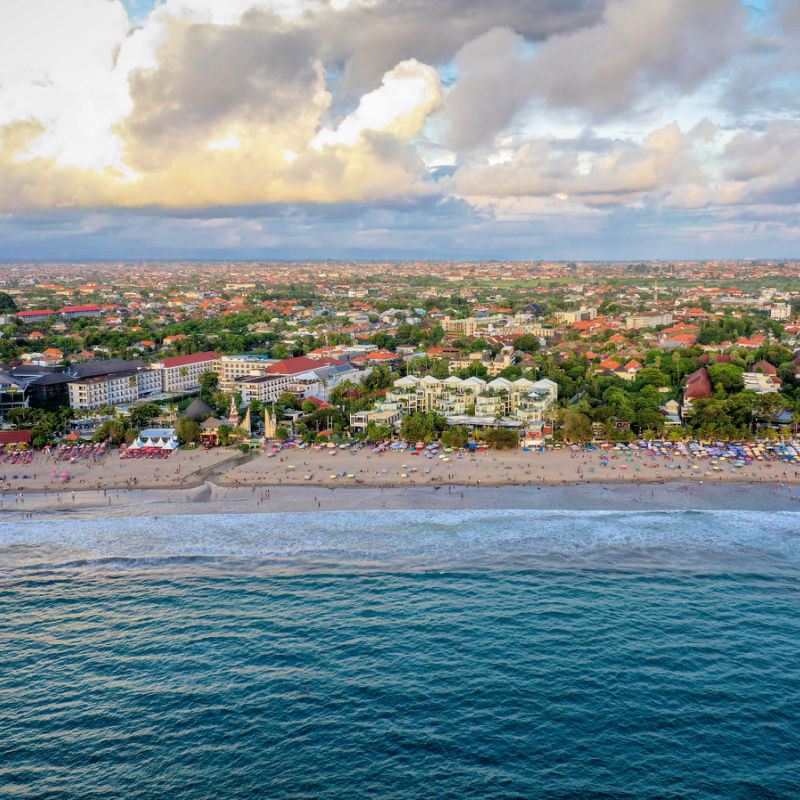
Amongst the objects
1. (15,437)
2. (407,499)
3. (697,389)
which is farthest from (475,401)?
(15,437)

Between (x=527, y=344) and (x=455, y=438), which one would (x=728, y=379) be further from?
(x=527, y=344)

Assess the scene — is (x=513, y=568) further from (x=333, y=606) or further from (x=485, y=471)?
(x=485, y=471)

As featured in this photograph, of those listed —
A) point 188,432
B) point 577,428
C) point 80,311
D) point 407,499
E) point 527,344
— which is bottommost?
point 407,499

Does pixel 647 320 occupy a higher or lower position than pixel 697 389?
higher

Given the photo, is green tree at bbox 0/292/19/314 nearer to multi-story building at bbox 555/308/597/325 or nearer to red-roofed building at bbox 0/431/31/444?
red-roofed building at bbox 0/431/31/444

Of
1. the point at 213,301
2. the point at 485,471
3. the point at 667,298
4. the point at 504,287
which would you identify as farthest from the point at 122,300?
the point at 485,471

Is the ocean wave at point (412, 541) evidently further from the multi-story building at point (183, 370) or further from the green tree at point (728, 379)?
the multi-story building at point (183, 370)

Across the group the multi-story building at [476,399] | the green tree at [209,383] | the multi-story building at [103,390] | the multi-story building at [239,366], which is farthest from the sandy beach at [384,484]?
the multi-story building at [239,366]
